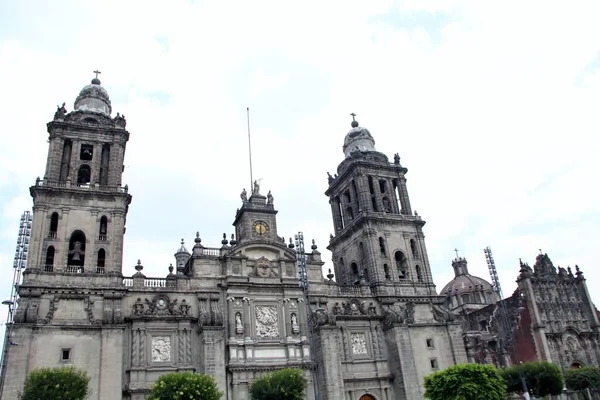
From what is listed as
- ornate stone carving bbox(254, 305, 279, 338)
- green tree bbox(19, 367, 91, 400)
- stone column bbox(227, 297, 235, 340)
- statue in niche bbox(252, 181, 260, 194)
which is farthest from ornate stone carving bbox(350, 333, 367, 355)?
green tree bbox(19, 367, 91, 400)

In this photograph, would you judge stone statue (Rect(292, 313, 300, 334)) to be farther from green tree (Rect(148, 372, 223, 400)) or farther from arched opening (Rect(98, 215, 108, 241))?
arched opening (Rect(98, 215, 108, 241))

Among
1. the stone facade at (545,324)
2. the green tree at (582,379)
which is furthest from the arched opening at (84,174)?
the green tree at (582,379)

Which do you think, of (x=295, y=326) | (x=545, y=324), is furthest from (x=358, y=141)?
(x=545, y=324)

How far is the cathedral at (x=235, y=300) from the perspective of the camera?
1356 inches

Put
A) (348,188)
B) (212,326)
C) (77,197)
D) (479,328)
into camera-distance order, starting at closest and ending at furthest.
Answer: (212,326)
(77,197)
(348,188)
(479,328)

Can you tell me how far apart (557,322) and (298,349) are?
27.7 metres

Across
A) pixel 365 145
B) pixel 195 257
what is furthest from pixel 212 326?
pixel 365 145

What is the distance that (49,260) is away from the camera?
36781 mm

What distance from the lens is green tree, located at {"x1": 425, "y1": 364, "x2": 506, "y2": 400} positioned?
106 feet

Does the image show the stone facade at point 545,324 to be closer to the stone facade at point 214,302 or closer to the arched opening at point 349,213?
the stone facade at point 214,302

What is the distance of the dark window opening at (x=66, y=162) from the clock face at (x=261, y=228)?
49.7 ft

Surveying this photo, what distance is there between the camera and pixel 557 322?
51.1 metres

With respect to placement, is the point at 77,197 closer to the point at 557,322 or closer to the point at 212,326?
the point at 212,326

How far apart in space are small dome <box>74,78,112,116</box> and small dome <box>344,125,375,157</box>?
2290cm
